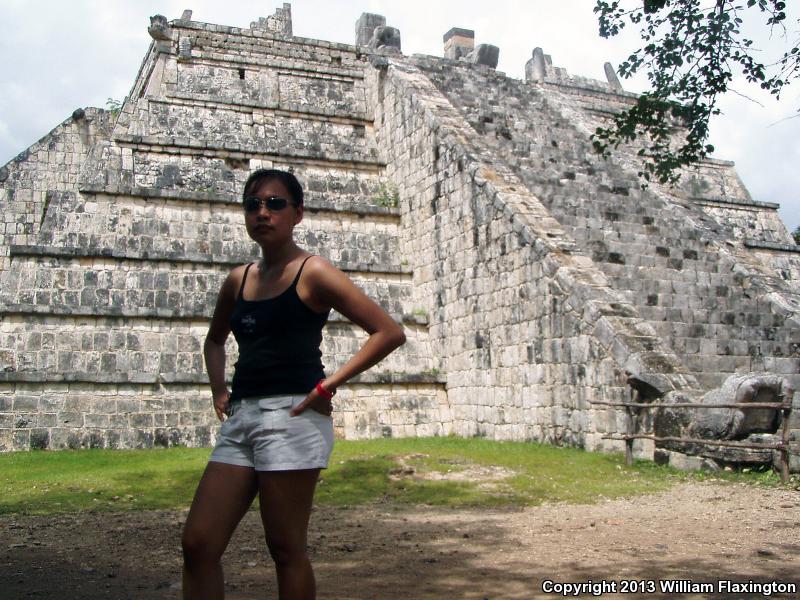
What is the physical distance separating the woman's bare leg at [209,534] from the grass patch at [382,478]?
4.90 meters

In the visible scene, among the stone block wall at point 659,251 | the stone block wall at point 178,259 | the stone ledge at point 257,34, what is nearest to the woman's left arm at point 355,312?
the stone block wall at point 178,259

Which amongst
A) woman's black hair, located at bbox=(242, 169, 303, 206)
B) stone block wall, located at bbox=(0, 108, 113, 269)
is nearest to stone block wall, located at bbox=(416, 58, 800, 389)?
stone block wall, located at bbox=(0, 108, 113, 269)

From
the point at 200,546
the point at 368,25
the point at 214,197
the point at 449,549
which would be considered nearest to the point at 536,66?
the point at 368,25

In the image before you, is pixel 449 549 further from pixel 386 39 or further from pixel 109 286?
pixel 386 39

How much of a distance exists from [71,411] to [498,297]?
6.11 m

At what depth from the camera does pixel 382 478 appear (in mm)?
9086

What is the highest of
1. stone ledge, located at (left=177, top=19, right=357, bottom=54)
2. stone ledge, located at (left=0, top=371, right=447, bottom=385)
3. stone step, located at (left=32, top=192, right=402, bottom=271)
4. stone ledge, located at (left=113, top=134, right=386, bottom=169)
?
stone ledge, located at (left=177, top=19, right=357, bottom=54)

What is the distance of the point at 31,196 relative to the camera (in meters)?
18.3

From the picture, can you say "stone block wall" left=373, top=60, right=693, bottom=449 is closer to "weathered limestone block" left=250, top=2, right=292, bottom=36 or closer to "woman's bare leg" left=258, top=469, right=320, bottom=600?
"weathered limestone block" left=250, top=2, right=292, bottom=36

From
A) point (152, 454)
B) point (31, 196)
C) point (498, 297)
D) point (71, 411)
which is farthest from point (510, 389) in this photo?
point (31, 196)

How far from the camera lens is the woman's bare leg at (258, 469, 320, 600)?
3.24 m

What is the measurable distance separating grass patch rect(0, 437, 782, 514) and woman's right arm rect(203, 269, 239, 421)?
4.38 meters

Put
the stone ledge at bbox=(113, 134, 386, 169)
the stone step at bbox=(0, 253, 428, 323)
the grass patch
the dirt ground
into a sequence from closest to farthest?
1. the dirt ground
2. the grass patch
3. the stone step at bbox=(0, 253, 428, 323)
4. the stone ledge at bbox=(113, 134, 386, 169)

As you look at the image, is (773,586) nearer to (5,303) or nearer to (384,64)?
(5,303)
